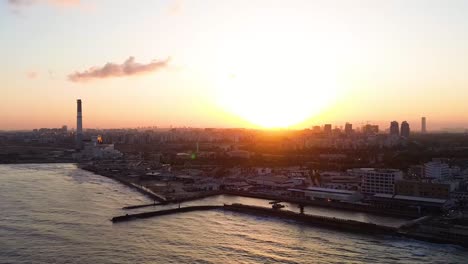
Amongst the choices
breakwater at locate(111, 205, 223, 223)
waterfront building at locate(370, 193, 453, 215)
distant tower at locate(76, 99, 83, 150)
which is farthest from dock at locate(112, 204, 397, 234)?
distant tower at locate(76, 99, 83, 150)

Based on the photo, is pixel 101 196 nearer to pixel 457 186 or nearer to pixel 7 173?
pixel 7 173

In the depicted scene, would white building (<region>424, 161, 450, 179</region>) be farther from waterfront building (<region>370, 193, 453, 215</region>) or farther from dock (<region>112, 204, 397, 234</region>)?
dock (<region>112, 204, 397, 234</region>)

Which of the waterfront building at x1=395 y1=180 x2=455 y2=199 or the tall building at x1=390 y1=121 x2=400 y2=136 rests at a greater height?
the tall building at x1=390 y1=121 x2=400 y2=136

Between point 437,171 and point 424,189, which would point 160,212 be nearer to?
point 424,189

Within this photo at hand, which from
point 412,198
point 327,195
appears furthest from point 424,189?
point 327,195

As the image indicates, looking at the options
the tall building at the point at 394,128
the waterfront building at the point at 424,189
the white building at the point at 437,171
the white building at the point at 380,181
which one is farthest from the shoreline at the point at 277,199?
the tall building at the point at 394,128

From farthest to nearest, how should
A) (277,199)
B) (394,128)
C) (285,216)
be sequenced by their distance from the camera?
(394,128), (277,199), (285,216)

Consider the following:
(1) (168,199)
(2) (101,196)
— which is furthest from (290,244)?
(2) (101,196)

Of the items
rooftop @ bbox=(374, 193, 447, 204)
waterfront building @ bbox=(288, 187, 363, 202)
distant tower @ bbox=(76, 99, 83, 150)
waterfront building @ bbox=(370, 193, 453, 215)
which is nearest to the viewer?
waterfront building @ bbox=(370, 193, 453, 215)

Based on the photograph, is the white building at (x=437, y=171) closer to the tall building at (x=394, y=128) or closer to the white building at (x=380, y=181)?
the white building at (x=380, y=181)
